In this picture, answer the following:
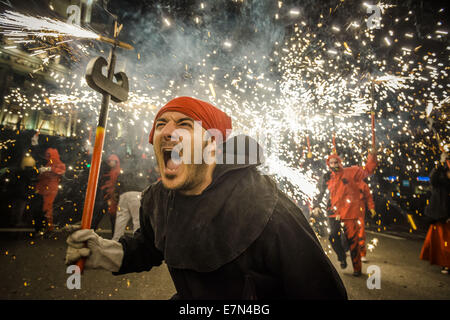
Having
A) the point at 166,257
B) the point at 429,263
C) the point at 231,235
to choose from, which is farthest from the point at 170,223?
the point at 429,263

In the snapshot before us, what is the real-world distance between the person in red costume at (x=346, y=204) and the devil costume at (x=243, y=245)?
4069mm

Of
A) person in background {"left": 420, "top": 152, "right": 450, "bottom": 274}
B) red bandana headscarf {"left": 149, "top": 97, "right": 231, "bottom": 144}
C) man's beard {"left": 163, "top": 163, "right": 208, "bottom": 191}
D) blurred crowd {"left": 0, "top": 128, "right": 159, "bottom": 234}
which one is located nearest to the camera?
man's beard {"left": 163, "top": 163, "right": 208, "bottom": 191}

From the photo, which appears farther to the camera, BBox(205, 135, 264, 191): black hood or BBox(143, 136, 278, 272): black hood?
BBox(205, 135, 264, 191): black hood

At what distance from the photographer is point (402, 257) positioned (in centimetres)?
605

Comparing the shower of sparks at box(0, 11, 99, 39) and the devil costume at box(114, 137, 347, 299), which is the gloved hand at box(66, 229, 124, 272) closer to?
the devil costume at box(114, 137, 347, 299)

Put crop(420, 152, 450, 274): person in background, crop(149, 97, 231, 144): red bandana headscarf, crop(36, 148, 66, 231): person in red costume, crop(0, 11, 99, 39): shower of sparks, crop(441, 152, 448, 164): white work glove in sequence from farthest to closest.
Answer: crop(36, 148, 66, 231): person in red costume < crop(441, 152, 448, 164): white work glove < crop(420, 152, 450, 274): person in background < crop(0, 11, 99, 39): shower of sparks < crop(149, 97, 231, 144): red bandana headscarf

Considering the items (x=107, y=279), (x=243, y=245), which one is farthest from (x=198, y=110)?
(x=107, y=279)

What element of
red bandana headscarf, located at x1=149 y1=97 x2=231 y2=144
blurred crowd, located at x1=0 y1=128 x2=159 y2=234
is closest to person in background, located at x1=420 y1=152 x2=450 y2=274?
red bandana headscarf, located at x1=149 y1=97 x2=231 y2=144

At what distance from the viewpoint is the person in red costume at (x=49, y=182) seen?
614 cm

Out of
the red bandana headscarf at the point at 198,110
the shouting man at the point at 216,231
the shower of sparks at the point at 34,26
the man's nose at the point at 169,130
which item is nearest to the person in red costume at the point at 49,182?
the shower of sparks at the point at 34,26

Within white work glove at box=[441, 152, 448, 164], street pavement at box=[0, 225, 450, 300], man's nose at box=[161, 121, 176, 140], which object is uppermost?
white work glove at box=[441, 152, 448, 164]

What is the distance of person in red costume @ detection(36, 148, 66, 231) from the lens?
6.14 m

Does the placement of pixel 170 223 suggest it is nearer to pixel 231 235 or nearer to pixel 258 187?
pixel 231 235

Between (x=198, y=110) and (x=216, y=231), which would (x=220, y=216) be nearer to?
(x=216, y=231)
